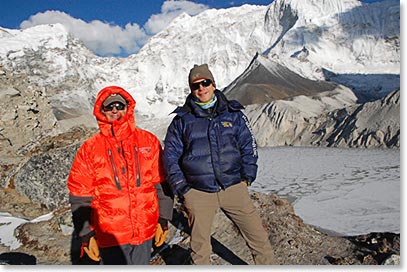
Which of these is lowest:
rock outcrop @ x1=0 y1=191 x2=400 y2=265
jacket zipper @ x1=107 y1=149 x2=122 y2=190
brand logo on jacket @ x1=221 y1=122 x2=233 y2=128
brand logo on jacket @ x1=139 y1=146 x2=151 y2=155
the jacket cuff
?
rock outcrop @ x1=0 y1=191 x2=400 y2=265

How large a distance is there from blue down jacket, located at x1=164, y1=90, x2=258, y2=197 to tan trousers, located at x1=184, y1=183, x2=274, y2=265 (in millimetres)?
43

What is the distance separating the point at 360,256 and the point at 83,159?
1.80 m

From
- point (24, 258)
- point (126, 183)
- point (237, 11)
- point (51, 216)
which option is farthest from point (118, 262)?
point (237, 11)

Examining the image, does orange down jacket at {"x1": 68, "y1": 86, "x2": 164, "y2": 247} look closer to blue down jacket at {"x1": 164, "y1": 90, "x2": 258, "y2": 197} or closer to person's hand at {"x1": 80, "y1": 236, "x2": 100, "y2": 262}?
person's hand at {"x1": 80, "y1": 236, "x2": 100, "y2": 262}

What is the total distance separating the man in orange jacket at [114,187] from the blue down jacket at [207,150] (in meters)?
0.13

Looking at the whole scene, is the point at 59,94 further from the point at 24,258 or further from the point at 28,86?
the point at 24,258

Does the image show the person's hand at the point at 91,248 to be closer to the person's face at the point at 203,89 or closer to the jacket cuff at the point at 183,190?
the jacket cuff at the point at 183,190

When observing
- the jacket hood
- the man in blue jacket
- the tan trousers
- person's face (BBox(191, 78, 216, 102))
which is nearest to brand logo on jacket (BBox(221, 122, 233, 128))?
the man in blue jacket

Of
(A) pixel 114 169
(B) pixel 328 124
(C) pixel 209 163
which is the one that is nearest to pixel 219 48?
(B) pixel 328 124

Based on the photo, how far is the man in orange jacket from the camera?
162cm

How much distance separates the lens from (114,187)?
1.64 m

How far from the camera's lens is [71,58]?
70.4 meters

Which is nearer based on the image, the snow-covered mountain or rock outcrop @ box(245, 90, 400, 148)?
rock outcrop @ box(245, 90, 400, 148)

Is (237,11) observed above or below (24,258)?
above
